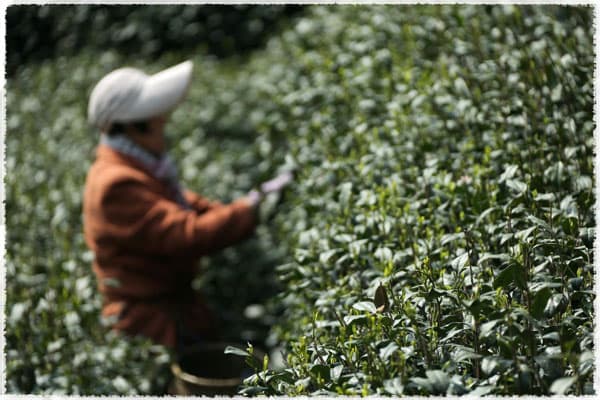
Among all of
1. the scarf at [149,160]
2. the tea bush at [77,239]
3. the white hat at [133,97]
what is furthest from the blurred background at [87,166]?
the white hat at [133,97]

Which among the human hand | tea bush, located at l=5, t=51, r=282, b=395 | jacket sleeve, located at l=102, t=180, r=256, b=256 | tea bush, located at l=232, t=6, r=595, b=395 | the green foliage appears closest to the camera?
tea bush, located at l=232, t=6, r=595, b=395

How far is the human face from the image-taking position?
11.9 feet

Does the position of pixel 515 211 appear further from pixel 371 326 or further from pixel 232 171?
pixel 232 171

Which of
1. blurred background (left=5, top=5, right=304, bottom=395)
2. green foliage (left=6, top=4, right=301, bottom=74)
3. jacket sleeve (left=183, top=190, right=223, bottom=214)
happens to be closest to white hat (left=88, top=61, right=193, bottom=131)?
jacket sleeve (left=183, top=190, right=223, bottom=214)

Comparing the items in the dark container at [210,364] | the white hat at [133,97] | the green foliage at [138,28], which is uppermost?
the green foliage at [138,28]

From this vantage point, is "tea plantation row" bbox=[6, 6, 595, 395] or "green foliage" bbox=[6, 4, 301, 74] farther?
"green foliage" bbox=[6, 4, 301, 74]

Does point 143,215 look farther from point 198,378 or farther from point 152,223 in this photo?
point 198,378

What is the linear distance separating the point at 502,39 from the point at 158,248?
6.06ft

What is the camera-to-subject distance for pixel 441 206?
91.9 inches

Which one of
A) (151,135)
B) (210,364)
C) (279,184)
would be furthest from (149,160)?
(210,364)

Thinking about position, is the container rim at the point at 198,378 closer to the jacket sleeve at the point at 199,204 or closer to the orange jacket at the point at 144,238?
the orange jacket at the point at 144,238

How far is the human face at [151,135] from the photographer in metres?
3.62

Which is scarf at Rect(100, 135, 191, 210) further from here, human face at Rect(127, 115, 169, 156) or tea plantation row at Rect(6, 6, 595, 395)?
tea plantation row at Rect(6, 6, 595, 395)

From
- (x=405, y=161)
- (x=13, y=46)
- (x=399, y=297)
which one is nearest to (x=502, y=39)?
(x=405, y=161)
